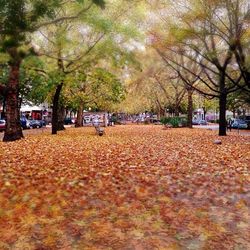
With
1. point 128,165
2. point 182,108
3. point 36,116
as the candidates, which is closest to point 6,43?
point 128,165

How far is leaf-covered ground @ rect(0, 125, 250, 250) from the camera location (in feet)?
17.2

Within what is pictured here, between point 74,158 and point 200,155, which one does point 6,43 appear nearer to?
point 74,158

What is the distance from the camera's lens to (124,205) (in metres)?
7.21

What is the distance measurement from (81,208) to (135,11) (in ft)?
74.8

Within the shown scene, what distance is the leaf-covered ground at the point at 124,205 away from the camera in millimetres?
5232

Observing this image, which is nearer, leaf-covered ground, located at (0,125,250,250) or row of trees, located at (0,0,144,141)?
leaf-covered ground, located at (0,125,250,250)

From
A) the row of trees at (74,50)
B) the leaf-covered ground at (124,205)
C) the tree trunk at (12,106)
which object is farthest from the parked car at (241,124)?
the leaf-covered ground at (124,205)

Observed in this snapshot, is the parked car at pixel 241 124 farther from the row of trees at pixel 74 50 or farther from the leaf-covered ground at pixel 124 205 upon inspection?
the leaf-covered ground at pixel 124 205

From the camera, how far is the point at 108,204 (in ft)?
23.9

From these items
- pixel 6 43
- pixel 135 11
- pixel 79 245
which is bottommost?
pixel 79 245

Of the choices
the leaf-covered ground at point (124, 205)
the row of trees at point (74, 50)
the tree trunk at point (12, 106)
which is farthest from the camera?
the row of trees at point (74, 50)

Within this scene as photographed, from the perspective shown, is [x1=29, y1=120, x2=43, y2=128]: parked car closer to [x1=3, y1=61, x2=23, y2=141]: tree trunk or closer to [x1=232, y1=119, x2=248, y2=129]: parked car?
Answer: [x1=232, y1=119, x2=248, y2=129]: parked car

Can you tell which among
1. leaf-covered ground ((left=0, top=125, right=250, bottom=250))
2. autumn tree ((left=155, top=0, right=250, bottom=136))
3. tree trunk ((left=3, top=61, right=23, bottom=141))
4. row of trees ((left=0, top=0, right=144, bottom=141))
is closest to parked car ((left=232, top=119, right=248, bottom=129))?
autumn tree ((left=155, top=0, right=250, bottom=136))

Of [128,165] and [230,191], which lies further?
[128,165]
